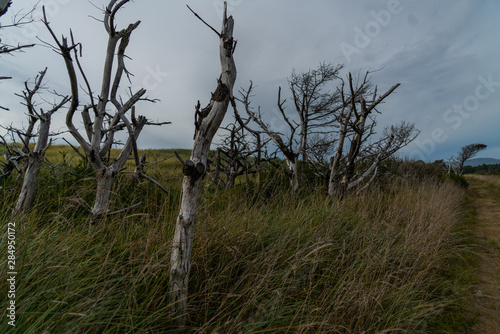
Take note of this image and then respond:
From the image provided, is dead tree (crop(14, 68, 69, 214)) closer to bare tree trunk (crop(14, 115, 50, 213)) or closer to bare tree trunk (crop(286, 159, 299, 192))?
bare tree trunk (crop(14, 115, 50, 213))

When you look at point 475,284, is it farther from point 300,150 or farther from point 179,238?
point 179,238

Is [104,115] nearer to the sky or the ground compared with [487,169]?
nearer to the sky

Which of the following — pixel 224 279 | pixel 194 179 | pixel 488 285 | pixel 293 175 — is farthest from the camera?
pixel 293 175

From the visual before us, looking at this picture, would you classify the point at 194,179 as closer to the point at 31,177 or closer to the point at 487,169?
the point at 31,177

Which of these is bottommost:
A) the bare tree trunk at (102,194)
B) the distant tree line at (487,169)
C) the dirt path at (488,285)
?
the dirt path at (488,285)

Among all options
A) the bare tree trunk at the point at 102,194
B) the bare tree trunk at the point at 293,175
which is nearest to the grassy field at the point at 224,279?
the bare tree trunk at the point at 102,194

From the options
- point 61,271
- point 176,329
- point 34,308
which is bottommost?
point 176,329

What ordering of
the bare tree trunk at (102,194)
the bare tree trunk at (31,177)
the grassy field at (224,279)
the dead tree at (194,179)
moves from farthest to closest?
the bare tree trunk at (31,177)
the bare tree trunk at (102,194)
the dead tree at (194,179)
the grassy field at (224,279)

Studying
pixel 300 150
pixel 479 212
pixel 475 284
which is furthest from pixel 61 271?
pixel 479 212

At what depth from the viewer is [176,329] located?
187cm

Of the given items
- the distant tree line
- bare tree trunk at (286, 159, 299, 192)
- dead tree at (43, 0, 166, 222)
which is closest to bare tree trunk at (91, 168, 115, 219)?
dead tree at (43, 0, 166, 222)

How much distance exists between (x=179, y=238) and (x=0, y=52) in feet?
19.5

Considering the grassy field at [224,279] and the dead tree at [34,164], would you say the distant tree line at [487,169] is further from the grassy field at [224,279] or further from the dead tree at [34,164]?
the dead tree at [34,164]

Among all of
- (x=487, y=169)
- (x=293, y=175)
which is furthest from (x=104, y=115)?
(x=487, y=169)
